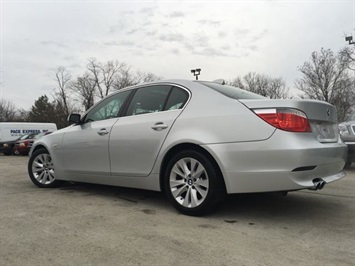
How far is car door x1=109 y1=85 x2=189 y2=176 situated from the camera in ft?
14.1

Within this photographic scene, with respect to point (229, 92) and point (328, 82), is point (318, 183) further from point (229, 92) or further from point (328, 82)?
point (328, 82)

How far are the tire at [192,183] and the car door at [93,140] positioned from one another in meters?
1.15

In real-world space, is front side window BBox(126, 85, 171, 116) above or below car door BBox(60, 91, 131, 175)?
above

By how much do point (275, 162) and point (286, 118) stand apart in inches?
17.6

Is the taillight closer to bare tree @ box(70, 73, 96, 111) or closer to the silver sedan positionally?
the silver sedan

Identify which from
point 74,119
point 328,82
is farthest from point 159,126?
point 328,82

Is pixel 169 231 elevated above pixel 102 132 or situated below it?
below

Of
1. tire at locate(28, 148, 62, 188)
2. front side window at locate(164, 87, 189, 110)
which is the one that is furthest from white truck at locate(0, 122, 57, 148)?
front side window at locate(164, 87, 189, 110)

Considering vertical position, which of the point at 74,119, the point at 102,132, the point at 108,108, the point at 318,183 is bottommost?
the point at 318,183

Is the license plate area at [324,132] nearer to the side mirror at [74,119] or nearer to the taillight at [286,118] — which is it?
the taillight at [286,118]

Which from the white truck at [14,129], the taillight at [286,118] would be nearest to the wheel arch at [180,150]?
the taillight at [286,118]

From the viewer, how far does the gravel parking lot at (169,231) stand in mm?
2855

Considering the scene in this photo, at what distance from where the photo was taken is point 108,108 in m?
5.25

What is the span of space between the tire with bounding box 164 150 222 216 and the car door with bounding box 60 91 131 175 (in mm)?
1152
